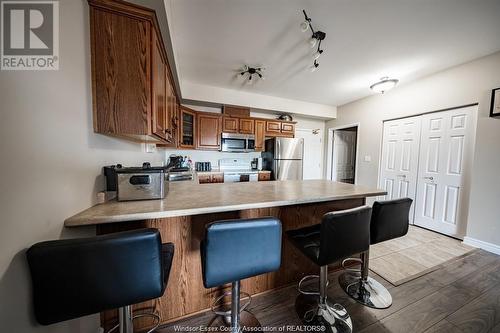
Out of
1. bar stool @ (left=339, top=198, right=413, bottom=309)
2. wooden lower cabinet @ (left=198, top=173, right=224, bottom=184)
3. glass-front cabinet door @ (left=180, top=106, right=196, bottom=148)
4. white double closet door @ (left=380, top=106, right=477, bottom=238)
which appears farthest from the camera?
wooden lower cabinet @ (left=198, top=173, right=224, bottom=184)

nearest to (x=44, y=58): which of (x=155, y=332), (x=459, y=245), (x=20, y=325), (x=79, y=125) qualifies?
(x=79, y=125)

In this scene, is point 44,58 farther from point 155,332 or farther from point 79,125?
point 155,332

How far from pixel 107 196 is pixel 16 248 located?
0.54 meters

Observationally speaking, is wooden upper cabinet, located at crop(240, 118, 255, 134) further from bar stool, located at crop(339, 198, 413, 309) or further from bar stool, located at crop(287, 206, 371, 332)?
bar stool, located at crop(339, 198, 413, 309)

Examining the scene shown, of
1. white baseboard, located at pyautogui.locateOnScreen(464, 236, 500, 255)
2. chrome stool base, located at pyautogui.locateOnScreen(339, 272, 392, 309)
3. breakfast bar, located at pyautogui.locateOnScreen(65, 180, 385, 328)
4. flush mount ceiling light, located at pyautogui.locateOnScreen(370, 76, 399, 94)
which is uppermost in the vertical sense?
flush mount ceiling light, located at pyautogui.locateOnScreen(370, 76, 399, 94)

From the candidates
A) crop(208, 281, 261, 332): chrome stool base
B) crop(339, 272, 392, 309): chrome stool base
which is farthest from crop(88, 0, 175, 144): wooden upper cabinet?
crop(339, 272, 392, 309): chrome stool base

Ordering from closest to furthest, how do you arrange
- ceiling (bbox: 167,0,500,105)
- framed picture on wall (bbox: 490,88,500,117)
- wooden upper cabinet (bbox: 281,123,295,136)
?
ceiling (bbox: 167,0,500,105) < framed picture on wall (bbox: 490,88,500,117) < wooden upper cabinet (bbox: 281,123,295,136)

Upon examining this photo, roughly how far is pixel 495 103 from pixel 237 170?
414 centimetres

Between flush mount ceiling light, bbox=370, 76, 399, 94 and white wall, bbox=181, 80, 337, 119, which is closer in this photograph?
flush mount ceiling light, bbox=370, 76, 399, 94

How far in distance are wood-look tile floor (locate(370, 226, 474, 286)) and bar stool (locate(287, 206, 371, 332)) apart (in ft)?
2.97

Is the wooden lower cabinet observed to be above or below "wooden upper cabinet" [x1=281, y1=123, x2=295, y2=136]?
below

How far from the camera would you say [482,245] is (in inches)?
92.5

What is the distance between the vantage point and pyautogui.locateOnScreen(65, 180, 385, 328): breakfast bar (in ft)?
3.15

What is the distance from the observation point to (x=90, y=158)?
1.07m
